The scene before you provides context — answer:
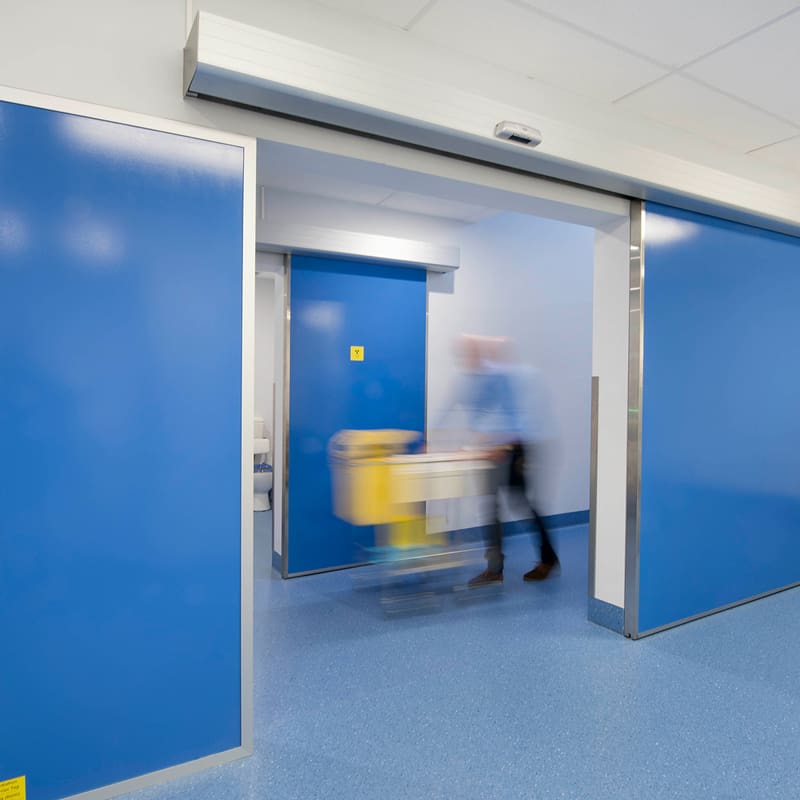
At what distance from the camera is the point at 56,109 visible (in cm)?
170

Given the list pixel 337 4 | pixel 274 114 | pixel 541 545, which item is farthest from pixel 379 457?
pixel 337 4

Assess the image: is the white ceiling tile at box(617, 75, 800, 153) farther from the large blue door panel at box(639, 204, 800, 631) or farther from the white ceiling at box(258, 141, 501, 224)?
the white ceiling at box(258, 141, 501, 224)

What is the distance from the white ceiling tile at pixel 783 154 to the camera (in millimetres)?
3270

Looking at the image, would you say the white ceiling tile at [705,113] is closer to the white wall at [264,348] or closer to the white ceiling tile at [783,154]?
the white ceiling tile at [783,154]

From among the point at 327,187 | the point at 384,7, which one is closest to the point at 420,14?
the point at 384,7

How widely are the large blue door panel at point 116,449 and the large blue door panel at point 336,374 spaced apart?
76.7 inches

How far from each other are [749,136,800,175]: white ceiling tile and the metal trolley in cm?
242

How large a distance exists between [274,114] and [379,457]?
1.83 meters

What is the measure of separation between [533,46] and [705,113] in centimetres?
115

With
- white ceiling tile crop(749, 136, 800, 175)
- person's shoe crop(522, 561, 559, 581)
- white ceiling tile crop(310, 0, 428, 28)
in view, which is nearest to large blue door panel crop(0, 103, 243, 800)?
white ceiling tile crop(310, 0, 428, 28)

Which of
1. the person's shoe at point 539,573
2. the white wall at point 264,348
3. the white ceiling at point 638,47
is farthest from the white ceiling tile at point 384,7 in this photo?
the white wall at point 264,348

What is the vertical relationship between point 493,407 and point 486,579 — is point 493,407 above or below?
above

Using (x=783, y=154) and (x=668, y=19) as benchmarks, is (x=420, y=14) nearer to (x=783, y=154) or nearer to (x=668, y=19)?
(x=668, y=19)

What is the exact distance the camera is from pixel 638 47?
7.59 ft
